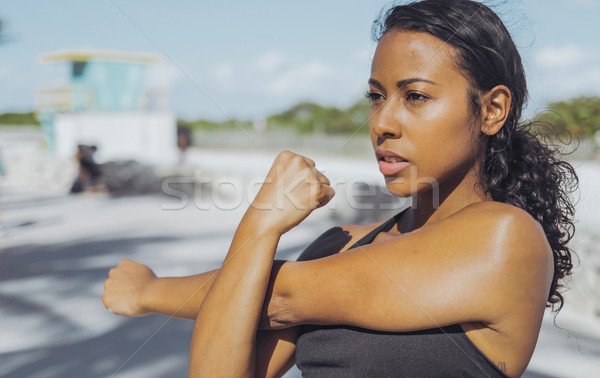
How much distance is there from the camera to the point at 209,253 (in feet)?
16.7

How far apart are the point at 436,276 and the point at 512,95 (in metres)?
0.46

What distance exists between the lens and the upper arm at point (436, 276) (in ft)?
3.04

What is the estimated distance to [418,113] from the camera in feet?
3.56

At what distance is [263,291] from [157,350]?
6.95ft

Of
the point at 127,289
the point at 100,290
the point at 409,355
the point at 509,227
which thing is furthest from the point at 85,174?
the point at 509,227

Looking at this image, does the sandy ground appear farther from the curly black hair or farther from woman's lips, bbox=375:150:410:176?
woman's lips, bbox=375:150:410:176

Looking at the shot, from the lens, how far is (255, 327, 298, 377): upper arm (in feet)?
3.95

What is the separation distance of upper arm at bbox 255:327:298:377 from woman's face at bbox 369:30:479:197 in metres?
0.39

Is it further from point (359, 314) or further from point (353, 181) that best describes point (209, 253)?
point (359, 314)

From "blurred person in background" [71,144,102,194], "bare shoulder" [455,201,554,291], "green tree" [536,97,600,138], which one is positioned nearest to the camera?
"bare shoulder" [455,201,554,291]

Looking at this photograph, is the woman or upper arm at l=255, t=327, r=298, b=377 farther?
upper arm at l=255, t=327, r=298, b=377

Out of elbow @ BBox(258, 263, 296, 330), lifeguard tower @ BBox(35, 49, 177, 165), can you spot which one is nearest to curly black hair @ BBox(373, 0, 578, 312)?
elbow @ BBox(258, 263, 296, 330)

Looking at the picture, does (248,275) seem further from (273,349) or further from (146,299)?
(146,299)

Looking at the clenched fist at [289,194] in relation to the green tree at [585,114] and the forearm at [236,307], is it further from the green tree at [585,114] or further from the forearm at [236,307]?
the green tree at [585,114]
